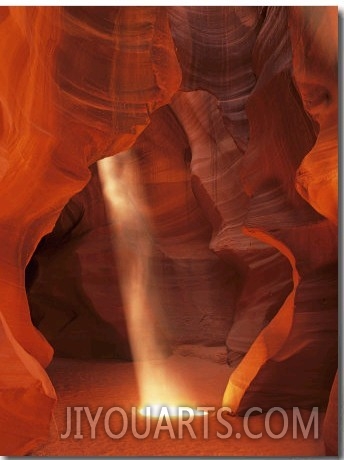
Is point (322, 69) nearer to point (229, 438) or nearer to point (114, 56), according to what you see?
point (114, 56)

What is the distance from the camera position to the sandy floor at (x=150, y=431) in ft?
19.0

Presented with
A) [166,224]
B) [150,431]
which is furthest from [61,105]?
[166,224]

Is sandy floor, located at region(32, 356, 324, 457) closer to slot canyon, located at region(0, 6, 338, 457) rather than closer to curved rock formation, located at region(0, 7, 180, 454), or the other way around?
slot canyon, located at region(0, 6, 338, 457)

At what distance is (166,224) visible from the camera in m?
14.5

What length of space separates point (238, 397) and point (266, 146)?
378cm

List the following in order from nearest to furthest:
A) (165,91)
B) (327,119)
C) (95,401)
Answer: (327,119)
(165,91)
(95,401)

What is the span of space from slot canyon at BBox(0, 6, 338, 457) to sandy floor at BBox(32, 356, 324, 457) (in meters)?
0.04

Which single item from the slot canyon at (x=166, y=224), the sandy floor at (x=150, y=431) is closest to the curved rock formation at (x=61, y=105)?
the slot canyon at (x=166, y=224)

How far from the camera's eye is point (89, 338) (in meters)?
13.0

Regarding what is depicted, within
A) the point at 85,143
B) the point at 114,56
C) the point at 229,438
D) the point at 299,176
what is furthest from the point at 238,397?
the point at 114,56

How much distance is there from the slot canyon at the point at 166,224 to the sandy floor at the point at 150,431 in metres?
0.04

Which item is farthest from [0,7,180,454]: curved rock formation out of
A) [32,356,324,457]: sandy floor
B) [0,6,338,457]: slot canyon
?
[32,356,324,457]: sandy floor

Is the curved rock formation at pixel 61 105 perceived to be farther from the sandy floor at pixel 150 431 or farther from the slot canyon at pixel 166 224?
the sandy floor at pixel 150 431

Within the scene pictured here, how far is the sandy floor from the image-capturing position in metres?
5.79
